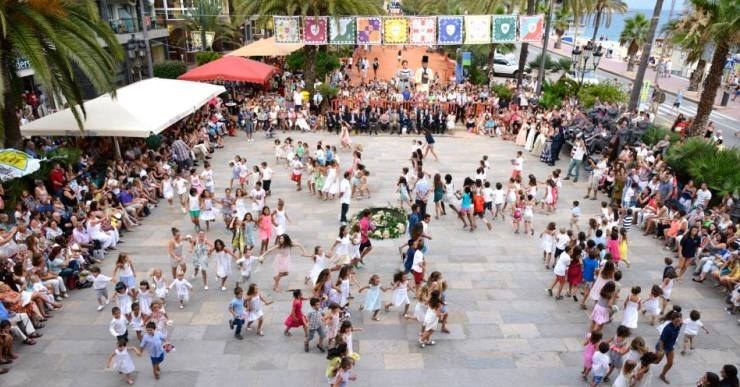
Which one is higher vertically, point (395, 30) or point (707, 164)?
point (395, 30)

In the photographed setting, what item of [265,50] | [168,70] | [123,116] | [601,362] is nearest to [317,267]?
[601,362]

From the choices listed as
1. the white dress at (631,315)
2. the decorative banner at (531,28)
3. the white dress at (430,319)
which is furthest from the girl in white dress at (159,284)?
the decorative banner at (531,28)

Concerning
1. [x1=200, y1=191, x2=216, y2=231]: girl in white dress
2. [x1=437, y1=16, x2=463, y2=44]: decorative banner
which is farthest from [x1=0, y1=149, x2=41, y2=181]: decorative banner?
[x1=437, y1=16, x2=463, y2=44]: decorative banner

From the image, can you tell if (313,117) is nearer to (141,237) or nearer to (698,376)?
(141,237)

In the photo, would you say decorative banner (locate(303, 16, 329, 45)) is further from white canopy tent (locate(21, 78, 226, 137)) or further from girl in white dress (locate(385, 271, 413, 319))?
girl in white dress (locate(385, 271, 413, 319))

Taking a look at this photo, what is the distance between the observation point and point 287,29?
81.4 ft

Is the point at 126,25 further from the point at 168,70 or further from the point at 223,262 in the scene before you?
the point at 223,262

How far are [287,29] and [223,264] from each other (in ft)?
55.5

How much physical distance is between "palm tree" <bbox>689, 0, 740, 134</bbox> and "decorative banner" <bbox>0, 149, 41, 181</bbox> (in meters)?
19.1

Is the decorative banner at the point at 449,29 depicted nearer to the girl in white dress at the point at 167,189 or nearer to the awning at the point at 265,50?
the awning at the point at 265,50

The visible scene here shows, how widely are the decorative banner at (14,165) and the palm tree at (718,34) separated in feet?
62.5

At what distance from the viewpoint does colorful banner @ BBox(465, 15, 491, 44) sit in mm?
25344

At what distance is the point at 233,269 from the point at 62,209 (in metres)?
4.80

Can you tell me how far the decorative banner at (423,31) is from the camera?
83.4ft
